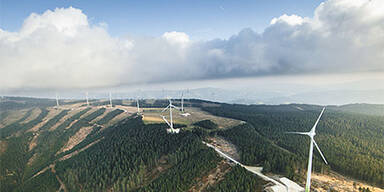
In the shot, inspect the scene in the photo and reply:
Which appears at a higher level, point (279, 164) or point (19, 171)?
point (279, 164)

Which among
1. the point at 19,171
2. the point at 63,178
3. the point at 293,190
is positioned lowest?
the point at 19,171

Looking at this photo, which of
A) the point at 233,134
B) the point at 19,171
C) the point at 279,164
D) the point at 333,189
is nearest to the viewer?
the point at 333,189

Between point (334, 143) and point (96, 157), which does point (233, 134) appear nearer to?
point (334, 143)

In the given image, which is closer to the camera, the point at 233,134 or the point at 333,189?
the point at 333,189

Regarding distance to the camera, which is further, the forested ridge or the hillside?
the forested ridge

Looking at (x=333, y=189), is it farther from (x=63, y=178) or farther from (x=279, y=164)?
(x=63, y=178)

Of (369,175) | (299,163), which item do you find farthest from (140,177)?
(369,175)

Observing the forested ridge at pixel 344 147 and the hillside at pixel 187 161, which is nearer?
the hillside at pixel 187 161

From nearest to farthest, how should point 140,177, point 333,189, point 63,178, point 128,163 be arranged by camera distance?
point 333,189 < point 140,177 < point 128,163 < point 63,178

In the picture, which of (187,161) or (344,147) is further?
(344,147)

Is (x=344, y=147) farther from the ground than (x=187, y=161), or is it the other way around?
(x=187, y=161)
